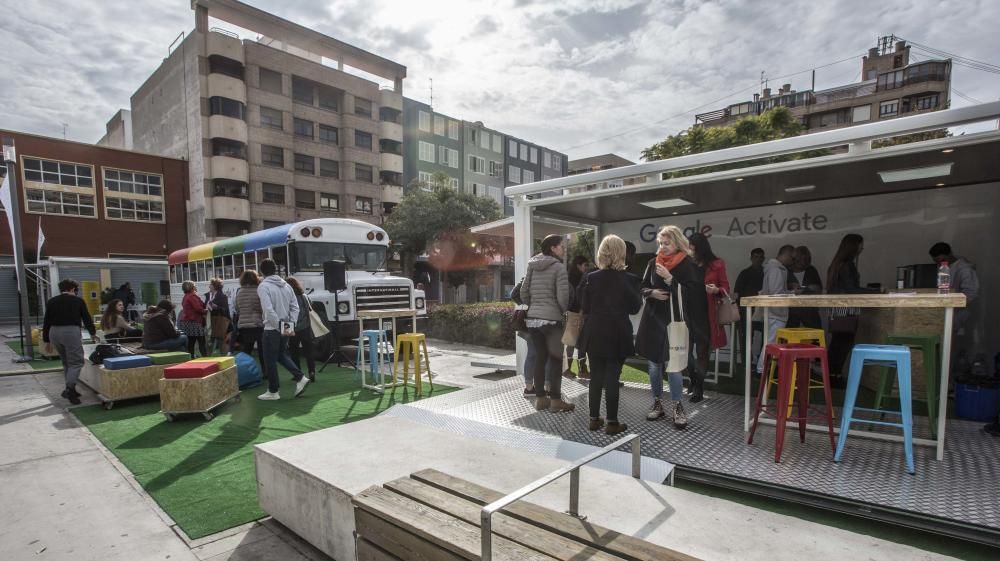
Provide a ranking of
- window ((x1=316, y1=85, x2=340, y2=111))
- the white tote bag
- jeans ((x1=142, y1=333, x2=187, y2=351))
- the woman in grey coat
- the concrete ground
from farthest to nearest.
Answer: window ((x1=316, y1=85, x2=340, y2=111)), jeans ((x1=142, y1=333, x2=187, y2=351)), the woman in grey coat, the white tote bag, the concrete ground

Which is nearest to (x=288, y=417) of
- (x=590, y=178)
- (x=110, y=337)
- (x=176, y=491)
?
(x=176, y=491)

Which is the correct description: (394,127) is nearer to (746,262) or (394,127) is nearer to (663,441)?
(746,262)

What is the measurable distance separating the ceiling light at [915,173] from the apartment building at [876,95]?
127 feet

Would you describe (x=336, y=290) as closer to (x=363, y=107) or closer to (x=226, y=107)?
(x=226, y=107)

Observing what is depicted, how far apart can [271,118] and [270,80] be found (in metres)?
2.52

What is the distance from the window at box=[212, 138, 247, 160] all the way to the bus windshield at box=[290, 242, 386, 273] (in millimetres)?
22354

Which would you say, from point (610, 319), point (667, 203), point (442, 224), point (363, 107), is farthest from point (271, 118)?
point (610, 319)

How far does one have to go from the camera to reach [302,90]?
105 ft

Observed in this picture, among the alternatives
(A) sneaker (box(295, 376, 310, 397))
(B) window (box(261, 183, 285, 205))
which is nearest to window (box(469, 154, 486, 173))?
(B) window (box(261, 183, 285, 205))

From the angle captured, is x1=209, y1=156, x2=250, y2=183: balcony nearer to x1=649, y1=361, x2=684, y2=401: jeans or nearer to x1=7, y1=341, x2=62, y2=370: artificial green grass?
x1=7, y1=341, x2=62, y2=370: artificial green grass

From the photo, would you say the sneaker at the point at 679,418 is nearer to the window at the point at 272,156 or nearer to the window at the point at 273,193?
the window at the point at 273,193

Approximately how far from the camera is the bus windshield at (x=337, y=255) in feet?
32.5

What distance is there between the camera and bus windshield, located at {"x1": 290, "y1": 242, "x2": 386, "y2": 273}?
991cm

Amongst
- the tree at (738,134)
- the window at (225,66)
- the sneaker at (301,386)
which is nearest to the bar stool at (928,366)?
the sneaker at (301,386)
